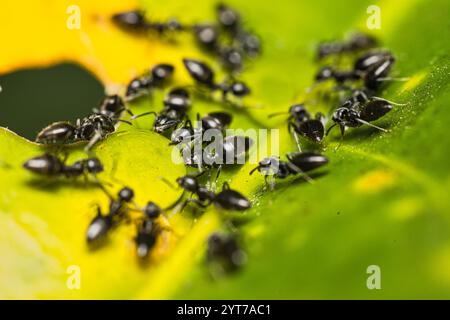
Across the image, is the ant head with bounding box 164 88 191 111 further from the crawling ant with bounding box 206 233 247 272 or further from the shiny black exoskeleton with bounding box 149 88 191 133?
the crawling ant with bounding box 206 233 247 272

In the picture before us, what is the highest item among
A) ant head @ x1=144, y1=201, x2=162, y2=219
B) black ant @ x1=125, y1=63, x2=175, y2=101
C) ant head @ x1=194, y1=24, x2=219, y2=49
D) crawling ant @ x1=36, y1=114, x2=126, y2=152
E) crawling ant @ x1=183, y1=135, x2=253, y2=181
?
ant head @ x1=194, y1=24, x2=219, y2=49

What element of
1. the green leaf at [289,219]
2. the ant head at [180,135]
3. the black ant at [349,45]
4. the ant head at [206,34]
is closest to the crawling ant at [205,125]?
the ant head at [180,135]

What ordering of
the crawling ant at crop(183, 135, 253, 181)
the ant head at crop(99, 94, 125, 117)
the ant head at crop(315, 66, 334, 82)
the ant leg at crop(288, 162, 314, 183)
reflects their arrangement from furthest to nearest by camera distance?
1. the ant head at crop(315, 66, 334, 82)
2. the ant head at crop(99, 94, 125, 117)
3. the crawling ant at crop(183, 135, 253, 181)
4. the ant leg at crop(288, 162, 314, 183)

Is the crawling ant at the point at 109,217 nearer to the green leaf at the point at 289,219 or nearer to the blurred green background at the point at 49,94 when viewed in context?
the green leaf at the point at 289,219

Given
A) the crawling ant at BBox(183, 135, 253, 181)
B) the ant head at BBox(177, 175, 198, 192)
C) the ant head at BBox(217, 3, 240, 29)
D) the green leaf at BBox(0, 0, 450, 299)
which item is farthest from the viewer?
the ant head at BBox(217, 3, 240, 29)

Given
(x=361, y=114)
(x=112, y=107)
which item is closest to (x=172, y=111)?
(x=112, y=107)

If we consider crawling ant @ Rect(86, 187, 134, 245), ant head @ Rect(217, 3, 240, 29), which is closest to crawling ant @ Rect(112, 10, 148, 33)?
ant head @ Rect(217, 3, 240, 29)
